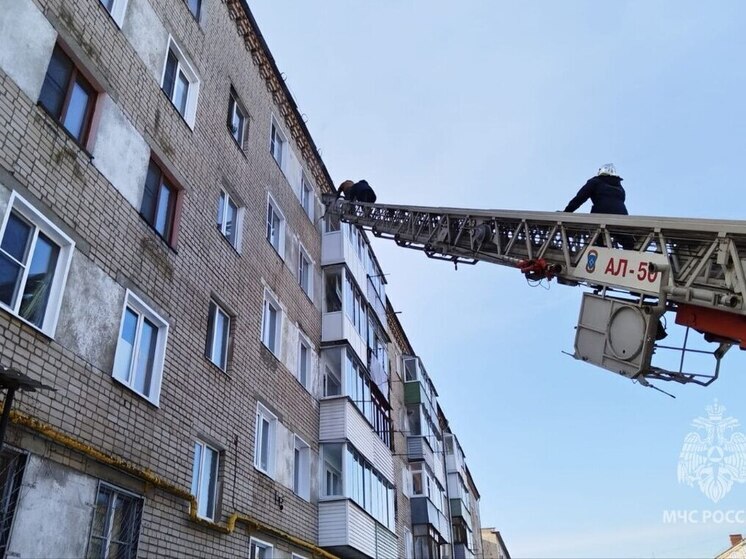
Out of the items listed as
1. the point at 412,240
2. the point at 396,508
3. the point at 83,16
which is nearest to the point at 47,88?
the point at 83,16

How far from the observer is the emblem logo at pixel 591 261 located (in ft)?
29.7

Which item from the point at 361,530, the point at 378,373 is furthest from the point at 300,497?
the point at 378,373

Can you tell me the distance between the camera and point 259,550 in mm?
11633

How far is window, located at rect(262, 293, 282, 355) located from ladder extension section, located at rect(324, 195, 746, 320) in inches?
124

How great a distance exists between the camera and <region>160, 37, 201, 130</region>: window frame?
11291 mm

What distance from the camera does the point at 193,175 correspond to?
1147 centimetres

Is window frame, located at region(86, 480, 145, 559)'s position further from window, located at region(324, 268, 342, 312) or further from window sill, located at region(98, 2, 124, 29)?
window, located at region(324, 268, 342, 312)

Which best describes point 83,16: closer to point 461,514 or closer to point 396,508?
point 396,508

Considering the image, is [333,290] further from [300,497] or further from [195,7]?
[195,7]

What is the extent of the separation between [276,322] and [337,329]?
10.0ft

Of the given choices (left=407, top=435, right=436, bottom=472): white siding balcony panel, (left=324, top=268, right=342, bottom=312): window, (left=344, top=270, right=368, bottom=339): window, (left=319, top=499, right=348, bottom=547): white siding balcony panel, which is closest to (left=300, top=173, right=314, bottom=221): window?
(left=324, top=268, right=342, bottom=312): window

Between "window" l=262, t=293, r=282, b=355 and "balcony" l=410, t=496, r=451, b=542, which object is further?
"balcony" l=410, t=496, r=451, b=542

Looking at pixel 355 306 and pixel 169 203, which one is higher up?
pixel 355 306

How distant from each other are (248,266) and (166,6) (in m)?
5.23
